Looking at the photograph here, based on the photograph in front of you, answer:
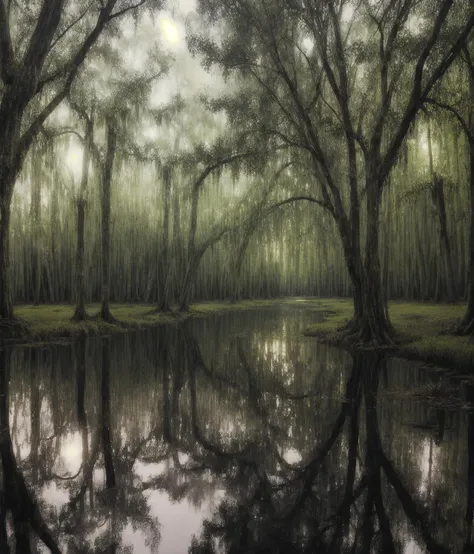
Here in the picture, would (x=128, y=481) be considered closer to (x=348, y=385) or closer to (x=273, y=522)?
(x=273, y=522)

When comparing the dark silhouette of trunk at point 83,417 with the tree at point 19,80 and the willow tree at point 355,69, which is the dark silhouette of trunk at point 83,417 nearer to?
the tree at point 19,80

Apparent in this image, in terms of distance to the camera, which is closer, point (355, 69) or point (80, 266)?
point (355, 69)

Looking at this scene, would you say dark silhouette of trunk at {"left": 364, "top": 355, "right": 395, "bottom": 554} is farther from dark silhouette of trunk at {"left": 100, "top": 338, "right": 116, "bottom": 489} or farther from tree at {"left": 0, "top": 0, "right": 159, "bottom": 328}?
tree at {"left": 0, "top": 0, "right": 159, "bottom": 328}

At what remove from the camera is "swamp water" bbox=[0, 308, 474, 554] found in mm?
2698

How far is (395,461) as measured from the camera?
12.2 ft

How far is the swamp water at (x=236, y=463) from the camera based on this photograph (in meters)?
2.70

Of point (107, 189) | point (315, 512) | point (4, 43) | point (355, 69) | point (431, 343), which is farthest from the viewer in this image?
point (107, 189)

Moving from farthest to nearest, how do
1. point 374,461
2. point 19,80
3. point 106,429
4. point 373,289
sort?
point 373,289 < point 19,80 < point 106,429 < point 374,461

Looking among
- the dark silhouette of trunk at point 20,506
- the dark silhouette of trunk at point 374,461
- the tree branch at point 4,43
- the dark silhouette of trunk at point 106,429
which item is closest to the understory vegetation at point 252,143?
the tree branch at point 4,43

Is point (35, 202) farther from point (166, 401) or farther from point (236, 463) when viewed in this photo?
point (236, 463)

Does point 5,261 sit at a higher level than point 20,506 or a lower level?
higher

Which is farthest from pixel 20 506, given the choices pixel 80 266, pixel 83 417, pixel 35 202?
pixel 35 202

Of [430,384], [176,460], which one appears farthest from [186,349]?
[176,460]

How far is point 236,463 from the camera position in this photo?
381cm
